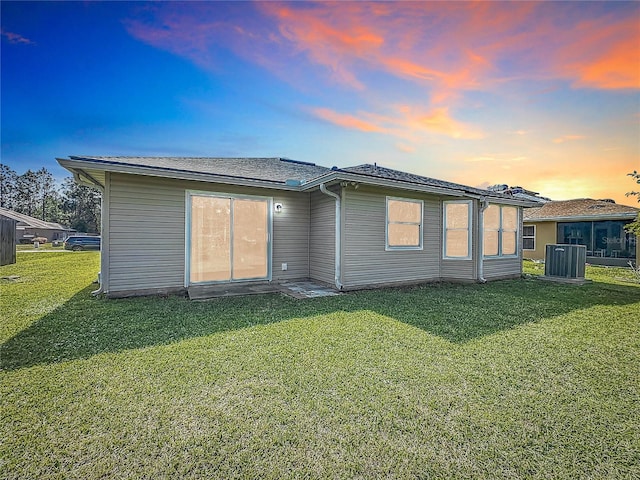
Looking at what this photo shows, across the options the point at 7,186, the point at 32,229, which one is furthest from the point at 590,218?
the point at 7,186

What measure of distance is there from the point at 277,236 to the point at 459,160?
8.10m

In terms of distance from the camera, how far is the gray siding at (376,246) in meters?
6.79

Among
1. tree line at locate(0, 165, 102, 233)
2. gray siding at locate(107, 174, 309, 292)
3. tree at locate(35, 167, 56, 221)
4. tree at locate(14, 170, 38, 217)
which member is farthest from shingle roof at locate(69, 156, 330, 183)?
tree at locate(14, 170, 38, 217)

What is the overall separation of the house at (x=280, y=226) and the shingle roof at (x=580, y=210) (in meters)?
6.75

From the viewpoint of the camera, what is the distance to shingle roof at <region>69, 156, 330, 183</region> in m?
5.99

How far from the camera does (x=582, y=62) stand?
6762 mm

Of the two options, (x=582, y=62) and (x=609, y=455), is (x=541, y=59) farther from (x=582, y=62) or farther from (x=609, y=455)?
(x=609, y=455)

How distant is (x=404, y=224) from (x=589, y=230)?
38.6 feet

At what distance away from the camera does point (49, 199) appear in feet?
161

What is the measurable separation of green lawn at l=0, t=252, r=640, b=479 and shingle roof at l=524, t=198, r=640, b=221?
11133 mm

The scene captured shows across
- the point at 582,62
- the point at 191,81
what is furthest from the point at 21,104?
the point at 582,62

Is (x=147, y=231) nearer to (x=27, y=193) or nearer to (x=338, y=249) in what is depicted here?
(x=338, y=249)

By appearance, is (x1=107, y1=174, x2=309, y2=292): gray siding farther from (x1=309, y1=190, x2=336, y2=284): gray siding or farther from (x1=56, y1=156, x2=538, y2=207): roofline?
(x1=309, y1=190, x2=336, y2=284): gray siding

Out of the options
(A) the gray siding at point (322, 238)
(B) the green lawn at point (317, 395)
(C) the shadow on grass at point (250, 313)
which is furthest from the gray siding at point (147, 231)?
(A) the gray siding at point (322, 238)
